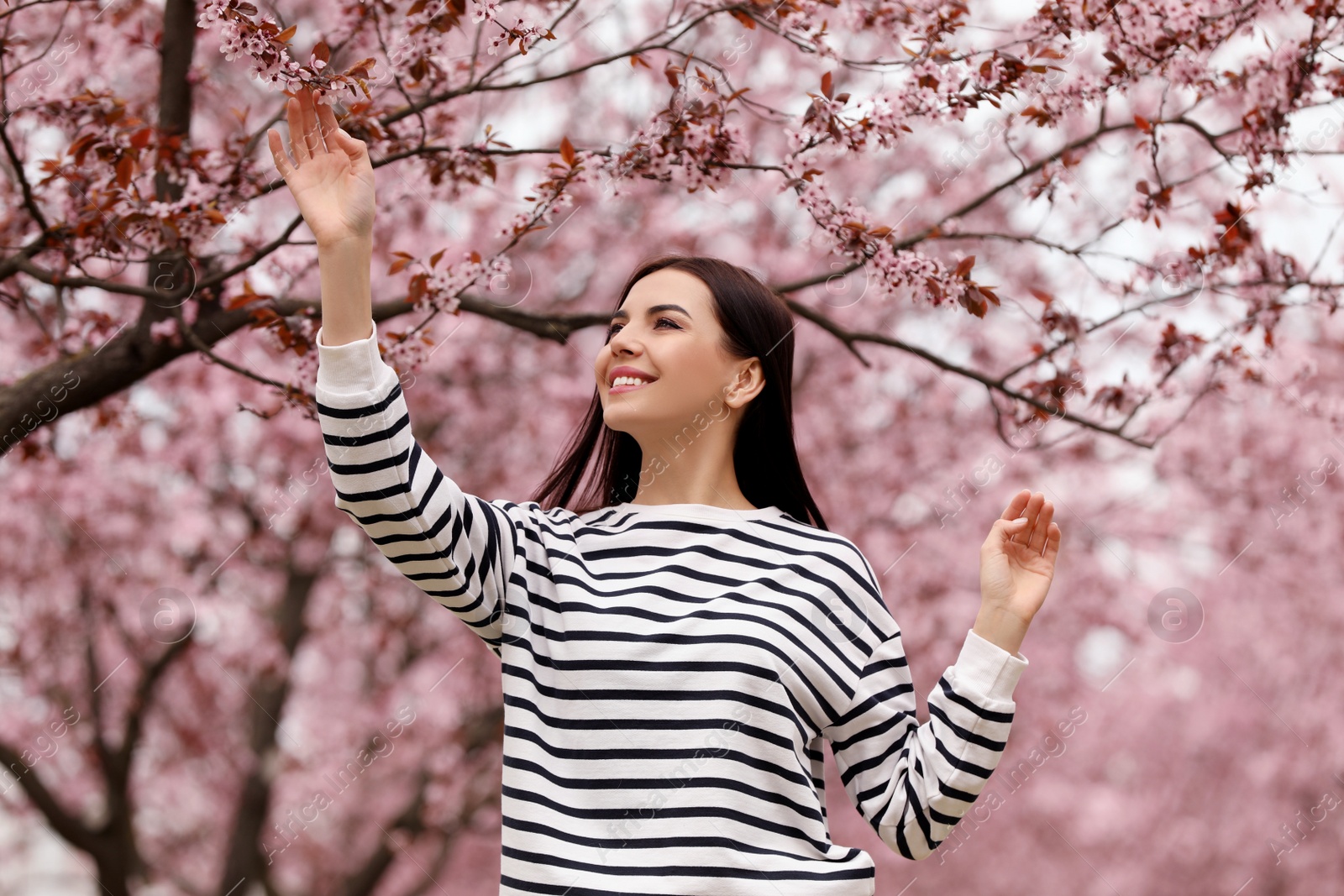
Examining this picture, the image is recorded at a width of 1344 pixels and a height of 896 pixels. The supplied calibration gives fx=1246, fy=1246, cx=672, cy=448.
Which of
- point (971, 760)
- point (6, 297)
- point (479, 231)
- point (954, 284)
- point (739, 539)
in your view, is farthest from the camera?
point (479, 231)

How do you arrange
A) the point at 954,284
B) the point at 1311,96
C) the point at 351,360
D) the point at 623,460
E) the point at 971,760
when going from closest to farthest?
the point at 351,360 → the point at 971,760 → the point at 623,460 → the point at 954,284 → the point at 1311,96

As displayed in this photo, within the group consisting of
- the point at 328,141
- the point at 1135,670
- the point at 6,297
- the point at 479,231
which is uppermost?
the point at 479,231

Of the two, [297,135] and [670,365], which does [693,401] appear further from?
[297,135]

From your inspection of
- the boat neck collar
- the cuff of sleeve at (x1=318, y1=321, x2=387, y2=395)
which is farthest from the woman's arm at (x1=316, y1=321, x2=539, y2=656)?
the boat neck collar

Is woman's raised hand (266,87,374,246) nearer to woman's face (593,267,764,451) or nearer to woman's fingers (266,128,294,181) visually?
woman's fingers (266,128,294,181)

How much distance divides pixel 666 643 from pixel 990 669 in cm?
50

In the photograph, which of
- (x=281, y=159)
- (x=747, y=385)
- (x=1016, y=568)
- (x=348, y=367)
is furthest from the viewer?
(x=747, y=385)

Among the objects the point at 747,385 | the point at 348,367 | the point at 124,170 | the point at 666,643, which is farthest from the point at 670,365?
the point at 124,170

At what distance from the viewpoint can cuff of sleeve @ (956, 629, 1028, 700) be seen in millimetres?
1920

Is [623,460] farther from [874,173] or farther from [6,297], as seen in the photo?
[874,173]

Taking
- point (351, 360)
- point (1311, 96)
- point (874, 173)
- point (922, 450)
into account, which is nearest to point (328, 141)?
point (351, 360)

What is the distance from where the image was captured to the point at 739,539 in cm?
216

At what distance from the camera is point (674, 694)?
1921 millimetres

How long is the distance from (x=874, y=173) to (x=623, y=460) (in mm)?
6524
